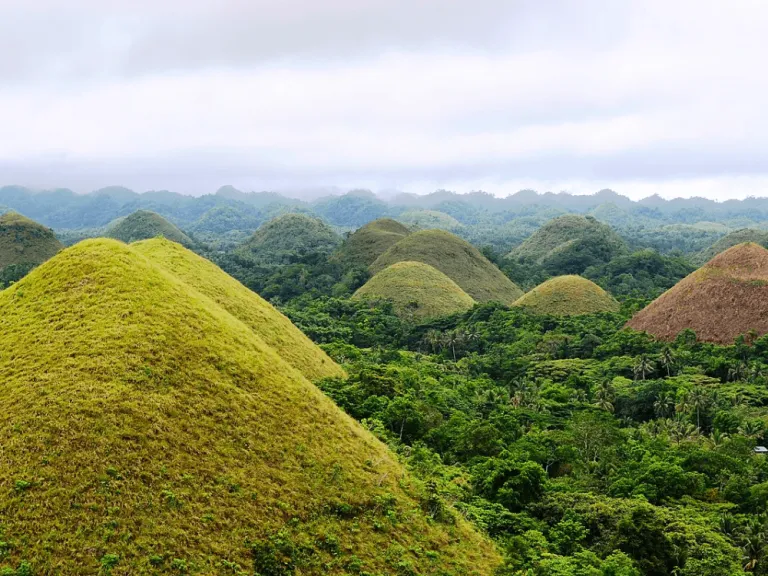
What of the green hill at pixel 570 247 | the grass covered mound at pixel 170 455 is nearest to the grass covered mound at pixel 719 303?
the grass covered mound at pixel 170 455

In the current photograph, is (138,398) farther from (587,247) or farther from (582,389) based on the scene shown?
(587,247)

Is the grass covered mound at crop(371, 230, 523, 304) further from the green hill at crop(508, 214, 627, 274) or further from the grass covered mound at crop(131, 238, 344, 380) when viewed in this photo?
the grass covered mound at crop(131, 238, 344, 380)

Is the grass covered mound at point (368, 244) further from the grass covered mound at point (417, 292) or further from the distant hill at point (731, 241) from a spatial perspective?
the distant hill at point (731, 241)

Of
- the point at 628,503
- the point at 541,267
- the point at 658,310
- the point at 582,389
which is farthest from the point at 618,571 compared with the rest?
the point at 541,267

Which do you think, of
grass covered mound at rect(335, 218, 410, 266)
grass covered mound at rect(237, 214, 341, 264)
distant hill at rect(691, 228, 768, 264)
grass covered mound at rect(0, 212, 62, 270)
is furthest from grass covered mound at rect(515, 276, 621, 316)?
grass covered mound at rect(0, 212, 62, 270)

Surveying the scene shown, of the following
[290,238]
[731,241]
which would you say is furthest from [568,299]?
[731,241]
